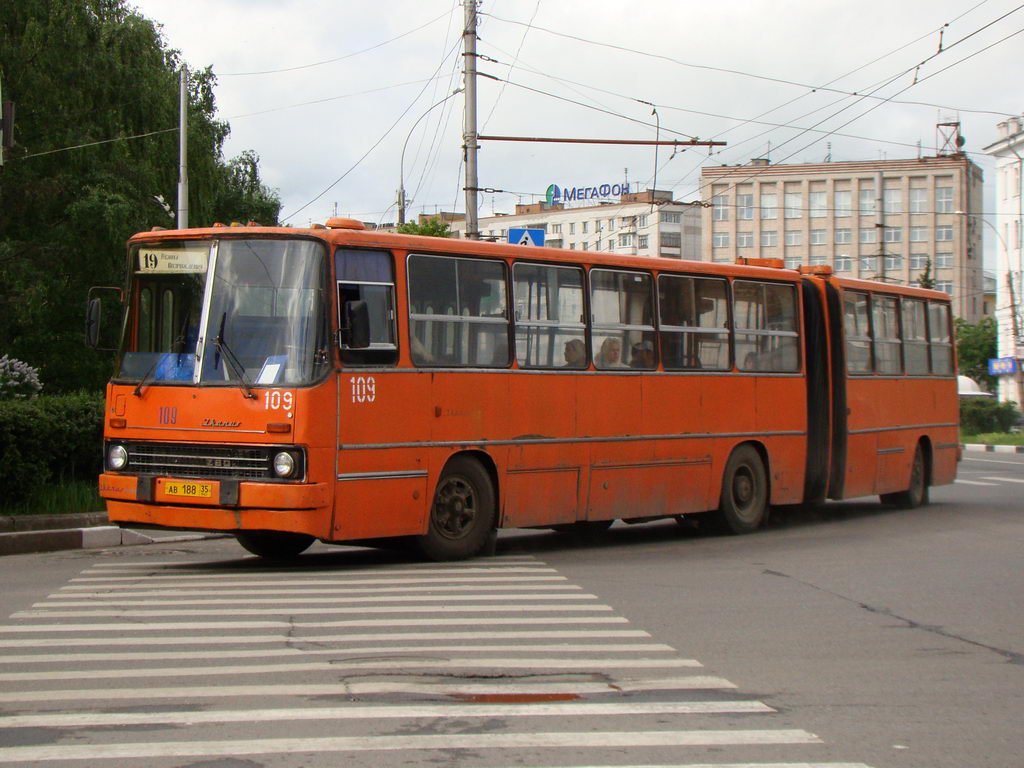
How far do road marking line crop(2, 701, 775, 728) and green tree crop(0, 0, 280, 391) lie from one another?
23.4 meters

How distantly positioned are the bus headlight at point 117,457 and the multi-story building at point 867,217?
93353 mm

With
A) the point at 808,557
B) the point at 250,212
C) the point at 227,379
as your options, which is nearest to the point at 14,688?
the point at 227,379

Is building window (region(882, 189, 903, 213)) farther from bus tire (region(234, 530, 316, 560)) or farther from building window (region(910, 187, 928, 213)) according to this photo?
bus tire (region(234, 530, 316, 560))

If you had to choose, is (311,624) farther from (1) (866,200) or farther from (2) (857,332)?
(1) (866,200)

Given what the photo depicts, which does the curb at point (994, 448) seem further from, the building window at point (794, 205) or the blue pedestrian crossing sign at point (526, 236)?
the building window at point (794, 205)

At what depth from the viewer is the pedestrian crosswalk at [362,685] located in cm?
561

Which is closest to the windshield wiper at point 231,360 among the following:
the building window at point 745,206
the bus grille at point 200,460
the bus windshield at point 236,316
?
the bus windshield at point 236,316

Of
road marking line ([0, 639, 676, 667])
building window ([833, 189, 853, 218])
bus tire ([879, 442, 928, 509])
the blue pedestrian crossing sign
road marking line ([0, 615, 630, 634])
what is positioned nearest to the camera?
road marking line ([0, 639, 676, 667])

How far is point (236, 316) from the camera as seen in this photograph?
11.1m

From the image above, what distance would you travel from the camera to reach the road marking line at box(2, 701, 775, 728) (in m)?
5.97

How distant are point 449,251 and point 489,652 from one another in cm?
533

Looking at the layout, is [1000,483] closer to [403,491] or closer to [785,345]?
[785,345]

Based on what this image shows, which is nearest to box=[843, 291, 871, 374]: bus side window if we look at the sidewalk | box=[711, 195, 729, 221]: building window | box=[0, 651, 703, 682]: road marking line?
the sidewalk

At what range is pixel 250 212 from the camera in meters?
55.4
